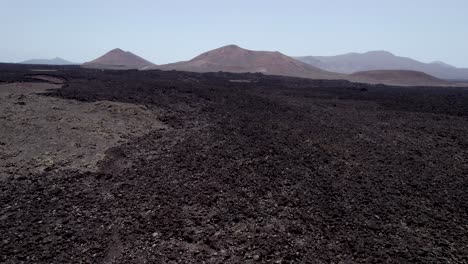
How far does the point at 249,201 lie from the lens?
691 centimetres

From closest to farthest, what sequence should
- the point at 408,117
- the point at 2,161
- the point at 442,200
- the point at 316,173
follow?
1. the point at 442,200
2. the point at 2,161
3. the point at 316,173
4. the point at 408,117

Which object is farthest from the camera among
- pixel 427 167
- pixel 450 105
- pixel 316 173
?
pixel 450 105

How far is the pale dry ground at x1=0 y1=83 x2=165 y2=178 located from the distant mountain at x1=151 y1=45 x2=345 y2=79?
4738 centimetres

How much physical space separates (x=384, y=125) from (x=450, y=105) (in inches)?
352

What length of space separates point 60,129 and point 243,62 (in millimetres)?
64195

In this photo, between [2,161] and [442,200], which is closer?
[442,200]

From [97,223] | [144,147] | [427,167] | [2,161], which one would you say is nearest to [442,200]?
[427,167]

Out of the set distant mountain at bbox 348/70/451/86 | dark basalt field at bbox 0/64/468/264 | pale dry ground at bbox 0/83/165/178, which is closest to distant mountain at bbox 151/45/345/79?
distant mountain at bbox 348/70/451/86

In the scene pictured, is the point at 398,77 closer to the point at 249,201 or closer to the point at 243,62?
the point at 243,62

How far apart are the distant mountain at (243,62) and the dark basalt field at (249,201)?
50268mm

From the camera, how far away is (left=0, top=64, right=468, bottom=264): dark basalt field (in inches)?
210

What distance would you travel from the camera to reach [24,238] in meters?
5.42

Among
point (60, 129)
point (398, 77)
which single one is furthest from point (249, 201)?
point (398, 77)

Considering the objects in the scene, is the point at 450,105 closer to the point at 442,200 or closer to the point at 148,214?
the point at 442,200
